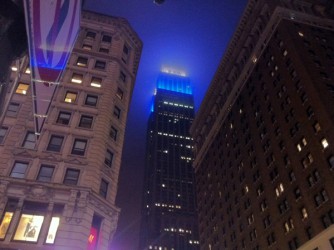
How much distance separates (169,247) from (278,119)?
411 feet

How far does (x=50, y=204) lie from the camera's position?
26250mm

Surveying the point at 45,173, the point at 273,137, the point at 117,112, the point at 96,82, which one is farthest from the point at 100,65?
the point at 273,137

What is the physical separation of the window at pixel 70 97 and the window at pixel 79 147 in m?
5.98

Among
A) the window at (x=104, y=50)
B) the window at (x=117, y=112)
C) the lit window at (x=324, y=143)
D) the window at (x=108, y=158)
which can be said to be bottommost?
the window at (x=108, y=158)

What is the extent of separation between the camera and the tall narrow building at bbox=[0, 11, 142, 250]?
25094mm

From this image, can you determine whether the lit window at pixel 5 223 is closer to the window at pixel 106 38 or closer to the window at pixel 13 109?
the window at pixel 13 109

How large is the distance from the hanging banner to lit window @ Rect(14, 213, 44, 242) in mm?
16774

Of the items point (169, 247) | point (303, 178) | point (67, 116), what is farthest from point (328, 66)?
point (169, 247)

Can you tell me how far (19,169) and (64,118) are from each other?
751 centimetres

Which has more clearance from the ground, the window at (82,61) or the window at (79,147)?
the window at (82,61)

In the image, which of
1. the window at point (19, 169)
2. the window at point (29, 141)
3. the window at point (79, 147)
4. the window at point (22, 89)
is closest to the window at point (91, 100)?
the window at point (79, 147)

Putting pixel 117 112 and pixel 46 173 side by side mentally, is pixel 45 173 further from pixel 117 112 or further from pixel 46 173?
pixel 117 112

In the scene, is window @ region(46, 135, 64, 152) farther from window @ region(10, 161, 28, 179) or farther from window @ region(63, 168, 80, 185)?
window @ region(63, 168, 80, 185)

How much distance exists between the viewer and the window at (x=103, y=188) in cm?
2990
